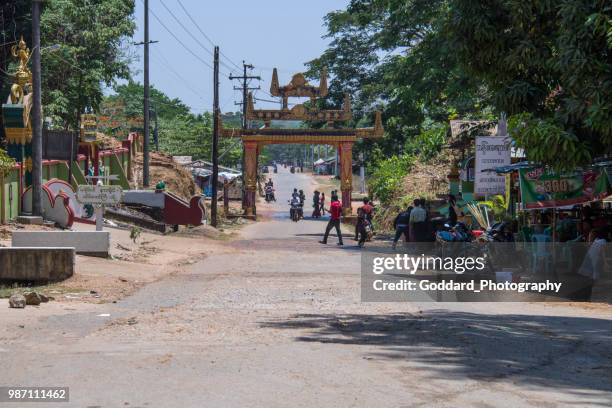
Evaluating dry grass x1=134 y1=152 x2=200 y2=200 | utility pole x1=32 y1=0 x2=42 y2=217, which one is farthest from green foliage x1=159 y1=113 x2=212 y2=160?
utility pole x1=32 y1=0 x2=42 y2=217

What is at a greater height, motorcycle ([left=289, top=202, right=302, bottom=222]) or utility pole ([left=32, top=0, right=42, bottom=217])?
utility pole ([left=32, top=0, right=42, bottom=217])

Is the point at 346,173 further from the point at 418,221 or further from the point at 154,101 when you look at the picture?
the point at 154,101

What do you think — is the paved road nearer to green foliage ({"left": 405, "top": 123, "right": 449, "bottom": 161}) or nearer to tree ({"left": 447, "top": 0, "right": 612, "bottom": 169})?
tree ({"left": 447, "top": 0, "right": 612, "bottom": 169})

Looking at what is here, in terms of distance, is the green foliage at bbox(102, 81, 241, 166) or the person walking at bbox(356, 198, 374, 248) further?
the green foliage at bbox(102, 81, 241, 166)

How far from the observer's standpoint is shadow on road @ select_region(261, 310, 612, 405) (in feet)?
28.6

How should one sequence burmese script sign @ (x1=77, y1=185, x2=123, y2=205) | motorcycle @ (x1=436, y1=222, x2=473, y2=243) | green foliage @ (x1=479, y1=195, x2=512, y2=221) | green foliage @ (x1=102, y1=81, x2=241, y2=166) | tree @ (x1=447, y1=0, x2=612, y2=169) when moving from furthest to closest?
1. green foliage @ (x1=102, y1=81, x2=241, y2=166)
2. green foliage @ (x1=479, y1=195, x2=512, y2=221)
3. burmese script sign @ (x1=77, y1=185, x2=123, y2=205)
4. motorcycle @ (x1=436, y1=222, x2=473, y2=243)
5. tree @ (x1=447, y1=0, x2=612, y2=169)

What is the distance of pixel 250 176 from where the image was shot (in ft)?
175

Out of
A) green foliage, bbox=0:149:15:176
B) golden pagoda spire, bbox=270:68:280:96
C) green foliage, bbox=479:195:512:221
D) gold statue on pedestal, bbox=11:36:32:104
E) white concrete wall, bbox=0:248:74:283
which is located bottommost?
white concrete wall, bbox=0:248:74:283

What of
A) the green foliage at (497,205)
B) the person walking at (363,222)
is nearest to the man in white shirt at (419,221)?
the green foliage at (497,205)

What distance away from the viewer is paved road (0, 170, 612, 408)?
7.62 metres

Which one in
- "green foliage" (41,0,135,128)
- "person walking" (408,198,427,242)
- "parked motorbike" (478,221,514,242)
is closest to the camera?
"parked motorbike" (478,221,514,242)

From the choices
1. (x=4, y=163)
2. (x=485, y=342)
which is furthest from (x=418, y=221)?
(x=485, y=342)

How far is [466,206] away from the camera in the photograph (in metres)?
26.6

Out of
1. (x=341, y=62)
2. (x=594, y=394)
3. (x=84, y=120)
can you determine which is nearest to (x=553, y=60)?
(x=594, y=394)
